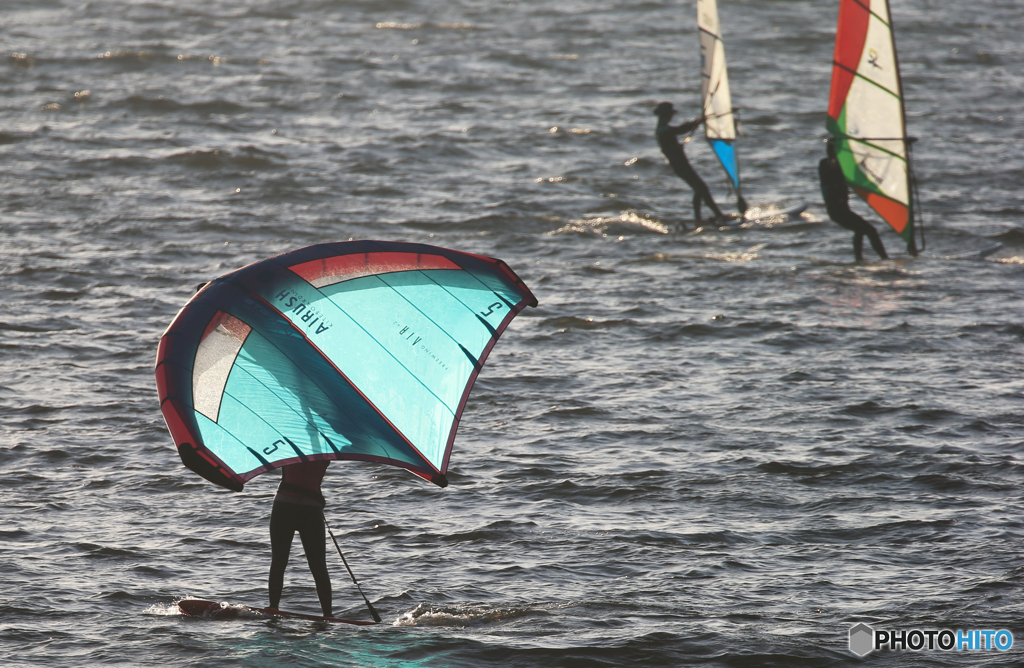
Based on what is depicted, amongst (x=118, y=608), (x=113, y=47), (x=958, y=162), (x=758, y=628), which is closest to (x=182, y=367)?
(x=118, y=608)

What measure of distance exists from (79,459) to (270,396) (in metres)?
4.76

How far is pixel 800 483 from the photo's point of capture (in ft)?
32.8

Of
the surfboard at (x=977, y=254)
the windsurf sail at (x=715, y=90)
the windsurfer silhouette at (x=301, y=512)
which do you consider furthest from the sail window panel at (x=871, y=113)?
the windsurfer silhouette at (x=301, y=512)

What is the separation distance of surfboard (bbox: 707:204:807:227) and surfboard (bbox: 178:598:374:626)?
13144mm

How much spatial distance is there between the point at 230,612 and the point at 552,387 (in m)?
5.62

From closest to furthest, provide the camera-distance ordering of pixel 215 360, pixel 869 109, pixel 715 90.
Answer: pixel 215 360 < pixel 869 109 < pixel 715 90

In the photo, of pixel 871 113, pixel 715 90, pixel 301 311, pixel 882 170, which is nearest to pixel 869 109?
pixel 871 113

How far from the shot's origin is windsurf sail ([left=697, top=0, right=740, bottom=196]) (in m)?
19.5

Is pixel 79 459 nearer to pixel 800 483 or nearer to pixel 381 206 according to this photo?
pixel 800 483

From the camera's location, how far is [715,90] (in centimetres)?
1970

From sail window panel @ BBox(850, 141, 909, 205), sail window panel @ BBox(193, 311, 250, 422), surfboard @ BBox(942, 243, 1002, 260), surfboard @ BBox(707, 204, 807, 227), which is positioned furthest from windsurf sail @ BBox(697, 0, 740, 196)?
sail window panel @ BBox(193, 311, 250, 422)

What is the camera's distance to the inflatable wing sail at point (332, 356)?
20.9 feet

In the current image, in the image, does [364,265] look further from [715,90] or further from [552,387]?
[715,90]

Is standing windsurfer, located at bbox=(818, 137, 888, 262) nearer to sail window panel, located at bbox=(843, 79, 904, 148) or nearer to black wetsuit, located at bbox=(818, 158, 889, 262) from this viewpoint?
black wetsuit, located at bbox=(818, 158, 889, 262)
